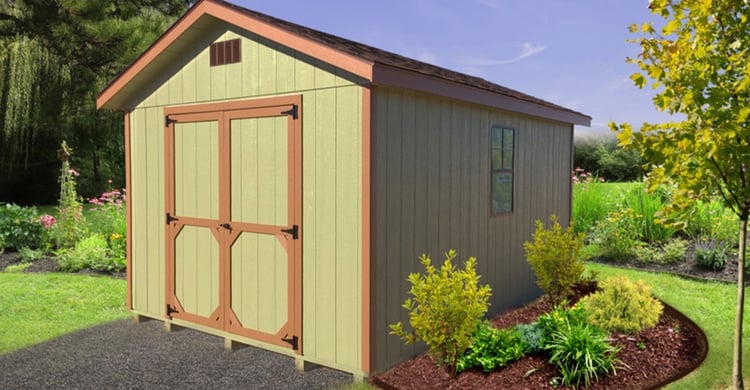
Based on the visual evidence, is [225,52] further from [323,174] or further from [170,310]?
[170,310]

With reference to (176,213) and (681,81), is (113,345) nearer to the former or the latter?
(176,213)

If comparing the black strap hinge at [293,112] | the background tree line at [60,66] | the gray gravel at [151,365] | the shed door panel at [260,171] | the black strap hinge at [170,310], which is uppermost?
the background tree line at [60,66]

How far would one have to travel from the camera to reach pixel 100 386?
4781 millimetres

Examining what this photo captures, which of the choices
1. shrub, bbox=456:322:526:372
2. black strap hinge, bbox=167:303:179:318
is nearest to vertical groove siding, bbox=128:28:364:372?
shrub, bbox=456:322:526:372

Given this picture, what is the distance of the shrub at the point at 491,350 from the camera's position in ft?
15.0

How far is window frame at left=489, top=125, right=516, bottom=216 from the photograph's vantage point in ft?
20.7

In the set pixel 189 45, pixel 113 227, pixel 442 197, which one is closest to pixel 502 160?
pixel 442 197

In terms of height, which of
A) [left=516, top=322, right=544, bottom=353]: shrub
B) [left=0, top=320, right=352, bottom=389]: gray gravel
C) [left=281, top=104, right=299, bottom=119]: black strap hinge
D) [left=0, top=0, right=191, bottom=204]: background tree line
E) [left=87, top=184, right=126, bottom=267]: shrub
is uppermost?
[left=0, top=0, right=191, bottom=204]: background tree line

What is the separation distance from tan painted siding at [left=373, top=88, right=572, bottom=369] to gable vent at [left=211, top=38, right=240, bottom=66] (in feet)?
5.68

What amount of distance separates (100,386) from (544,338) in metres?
3.75

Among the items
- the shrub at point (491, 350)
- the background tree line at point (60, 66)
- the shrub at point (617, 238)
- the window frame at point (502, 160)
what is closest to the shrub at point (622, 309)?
the shrub at point (491, 350)

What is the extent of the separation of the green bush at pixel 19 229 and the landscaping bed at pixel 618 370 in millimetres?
9229

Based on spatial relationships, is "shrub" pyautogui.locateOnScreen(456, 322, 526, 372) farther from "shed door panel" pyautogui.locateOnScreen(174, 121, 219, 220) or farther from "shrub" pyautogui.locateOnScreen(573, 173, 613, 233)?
"shrub" pyautogui.locateOnScreen(573, 173, 613, 233)

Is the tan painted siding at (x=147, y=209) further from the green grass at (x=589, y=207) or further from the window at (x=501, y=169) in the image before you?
the green grass at (x=589, y=207)
